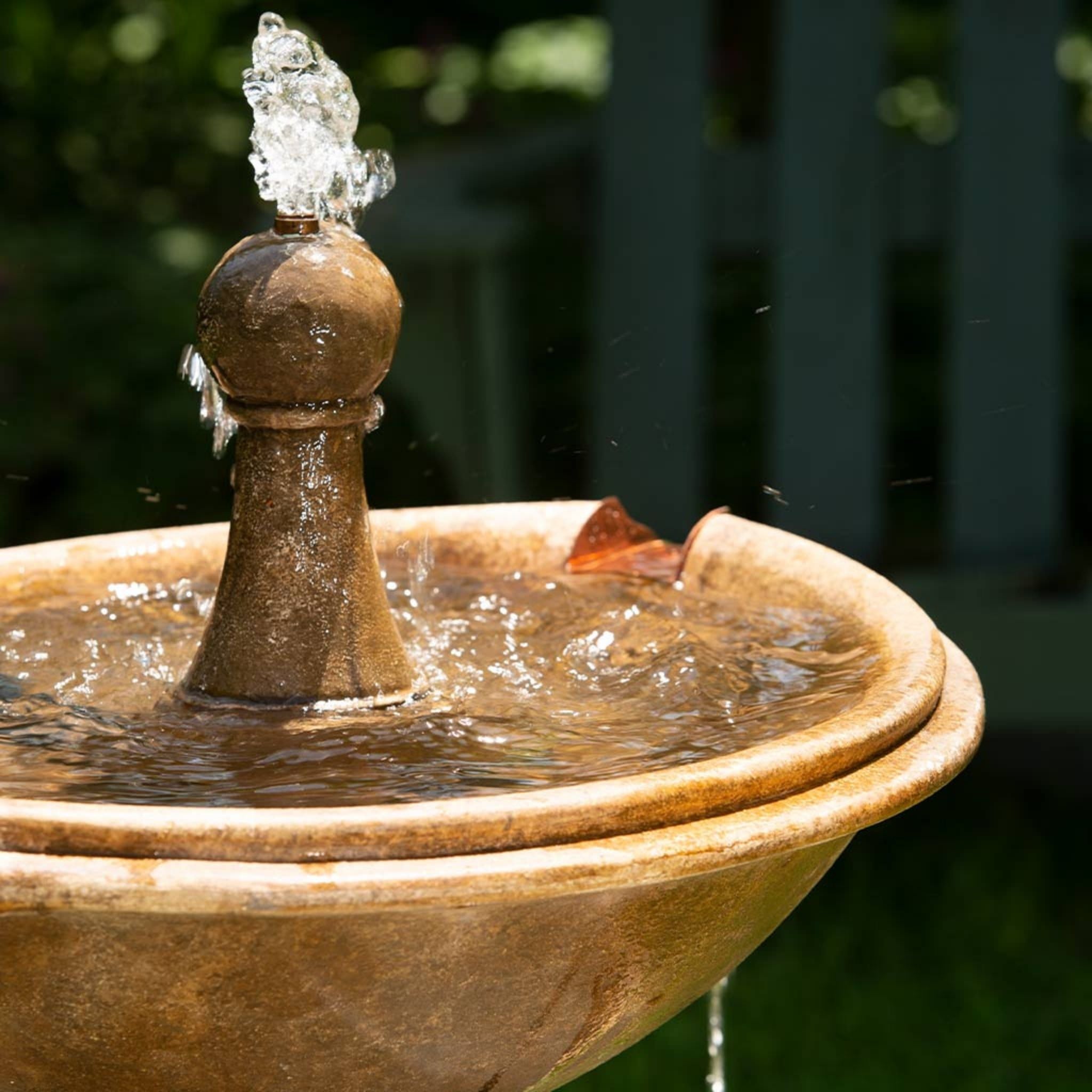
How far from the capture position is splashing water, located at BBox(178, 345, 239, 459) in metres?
2.31

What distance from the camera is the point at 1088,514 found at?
22.4 ft

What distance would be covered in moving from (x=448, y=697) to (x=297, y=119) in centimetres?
71

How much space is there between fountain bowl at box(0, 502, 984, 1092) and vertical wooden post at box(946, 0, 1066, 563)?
3099mm

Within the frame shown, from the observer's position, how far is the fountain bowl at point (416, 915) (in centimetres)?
147

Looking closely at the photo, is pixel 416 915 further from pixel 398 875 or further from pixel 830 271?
pixel 830 271

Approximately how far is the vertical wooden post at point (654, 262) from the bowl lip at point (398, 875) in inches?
130

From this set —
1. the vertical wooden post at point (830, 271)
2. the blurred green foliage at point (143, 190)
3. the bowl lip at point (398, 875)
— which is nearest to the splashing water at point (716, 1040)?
the bowl lip at point (398, 875)

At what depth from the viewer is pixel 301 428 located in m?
2.16

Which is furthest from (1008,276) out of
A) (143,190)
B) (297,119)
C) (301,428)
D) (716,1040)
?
(143,190)

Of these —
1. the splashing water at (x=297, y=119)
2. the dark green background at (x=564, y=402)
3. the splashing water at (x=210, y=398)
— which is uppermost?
the splashing water at (x=297, y=119)

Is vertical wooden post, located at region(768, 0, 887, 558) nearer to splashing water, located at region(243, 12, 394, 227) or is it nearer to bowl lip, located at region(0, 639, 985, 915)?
splashing water, located at region(243, 12, 394, 227)

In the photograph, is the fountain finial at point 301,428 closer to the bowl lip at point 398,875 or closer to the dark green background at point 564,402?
the bowl lip at point 398,875

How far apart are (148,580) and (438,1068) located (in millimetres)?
1112

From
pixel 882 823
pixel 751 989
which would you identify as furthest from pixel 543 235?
pixel 751 989
